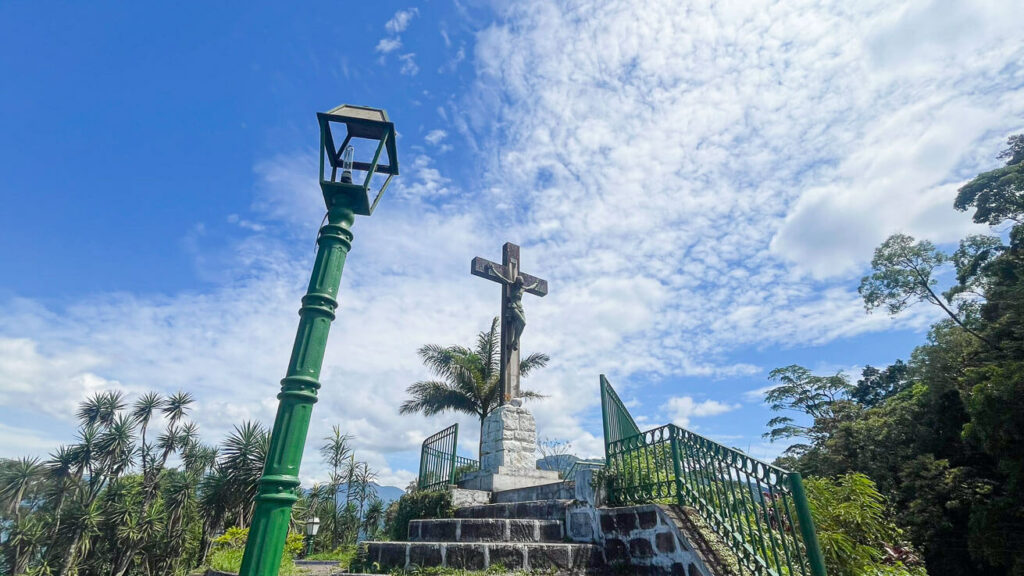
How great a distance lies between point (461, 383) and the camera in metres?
17.1

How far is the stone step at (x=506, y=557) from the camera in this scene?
15.4 feet

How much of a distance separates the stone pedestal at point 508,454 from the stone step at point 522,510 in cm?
116

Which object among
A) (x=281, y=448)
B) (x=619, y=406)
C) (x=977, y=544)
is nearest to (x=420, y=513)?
(x=619, y=406)

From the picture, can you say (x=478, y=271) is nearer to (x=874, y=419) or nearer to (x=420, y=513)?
(x=420, y=513)

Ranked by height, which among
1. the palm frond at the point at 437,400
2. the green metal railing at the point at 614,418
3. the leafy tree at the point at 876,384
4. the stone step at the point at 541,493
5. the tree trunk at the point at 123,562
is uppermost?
the leafy tree at the point at 876,384

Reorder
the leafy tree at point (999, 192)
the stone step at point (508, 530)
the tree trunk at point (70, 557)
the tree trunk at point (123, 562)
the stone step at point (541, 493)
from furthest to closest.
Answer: the tree trunk at point (123, 562) < the tree trunk at point (70, 557) < the leafy tree at point (999, 192) < the stone step at point (541, 493) < the stone step at point (508, 530)

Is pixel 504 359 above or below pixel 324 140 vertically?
above

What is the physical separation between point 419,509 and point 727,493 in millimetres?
4824

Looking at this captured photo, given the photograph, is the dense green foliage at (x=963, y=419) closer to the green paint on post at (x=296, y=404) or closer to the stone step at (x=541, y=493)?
the stone step at (x=541, y=493)

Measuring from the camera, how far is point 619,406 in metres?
6.05

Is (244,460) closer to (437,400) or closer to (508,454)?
(437,400)

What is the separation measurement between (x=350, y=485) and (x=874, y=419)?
2175 cm

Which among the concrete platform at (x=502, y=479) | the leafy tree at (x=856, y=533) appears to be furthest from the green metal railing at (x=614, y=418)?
the concrete platform at (x=502, y=479)

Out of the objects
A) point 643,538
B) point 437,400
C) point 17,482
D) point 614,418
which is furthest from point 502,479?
point 17,482
